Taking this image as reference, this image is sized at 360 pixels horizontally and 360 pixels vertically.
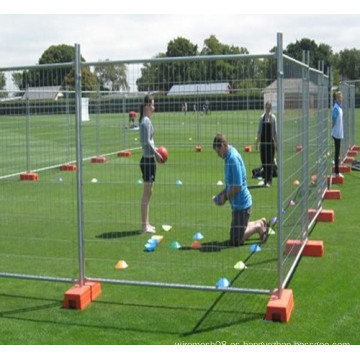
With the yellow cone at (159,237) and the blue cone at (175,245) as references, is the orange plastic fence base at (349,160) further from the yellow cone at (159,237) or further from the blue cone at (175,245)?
the blue cone at (175,245)

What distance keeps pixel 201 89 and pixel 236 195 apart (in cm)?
246

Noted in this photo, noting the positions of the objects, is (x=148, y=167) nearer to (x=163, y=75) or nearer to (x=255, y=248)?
(x=255, y=248)

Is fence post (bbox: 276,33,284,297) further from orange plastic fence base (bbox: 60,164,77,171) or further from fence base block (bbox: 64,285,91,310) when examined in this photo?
orange plastic fence base (bbox: 60,164,77,171)

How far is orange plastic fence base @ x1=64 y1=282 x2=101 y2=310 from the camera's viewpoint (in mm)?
6371

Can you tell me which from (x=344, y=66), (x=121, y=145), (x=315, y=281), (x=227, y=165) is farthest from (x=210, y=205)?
(x=344, y=66)

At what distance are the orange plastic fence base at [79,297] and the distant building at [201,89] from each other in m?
2.53

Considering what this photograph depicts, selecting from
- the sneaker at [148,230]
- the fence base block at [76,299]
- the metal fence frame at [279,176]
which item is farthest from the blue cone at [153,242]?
the fence base block at [76,299]

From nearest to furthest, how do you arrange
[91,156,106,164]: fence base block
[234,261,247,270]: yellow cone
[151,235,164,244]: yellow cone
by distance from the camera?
[234,261,247,270]: yellow cone → [151,235,164,244]: yellow cone → [91,156,106,164]: fence base block

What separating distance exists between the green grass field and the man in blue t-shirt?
0.23 m

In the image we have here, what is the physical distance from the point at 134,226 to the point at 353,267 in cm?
421

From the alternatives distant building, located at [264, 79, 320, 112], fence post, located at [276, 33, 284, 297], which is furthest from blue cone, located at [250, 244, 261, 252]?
fence post, located at [276, 33, 284, 297]

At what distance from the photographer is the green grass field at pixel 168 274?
5707mm

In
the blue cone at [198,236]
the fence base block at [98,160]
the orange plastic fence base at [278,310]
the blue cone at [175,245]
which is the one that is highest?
the fence base block at [98,160]

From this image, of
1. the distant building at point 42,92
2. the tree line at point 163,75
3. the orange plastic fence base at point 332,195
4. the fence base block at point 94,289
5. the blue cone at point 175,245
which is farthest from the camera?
the orange plastic fence base at point 332,195
